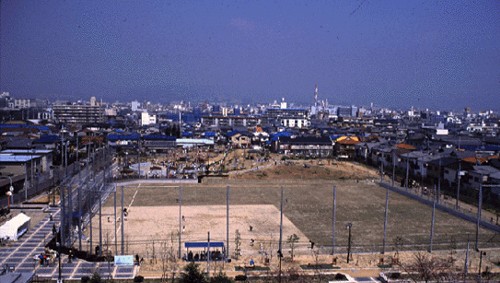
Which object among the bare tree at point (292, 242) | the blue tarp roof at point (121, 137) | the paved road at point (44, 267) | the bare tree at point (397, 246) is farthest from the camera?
the blue tarp roof at point (121, 137)

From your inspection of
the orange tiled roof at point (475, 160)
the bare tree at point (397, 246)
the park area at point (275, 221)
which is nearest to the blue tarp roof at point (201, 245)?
the park area at point (275, 221)

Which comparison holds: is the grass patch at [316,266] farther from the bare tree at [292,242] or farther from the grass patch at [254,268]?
the grass patch at [254,268]

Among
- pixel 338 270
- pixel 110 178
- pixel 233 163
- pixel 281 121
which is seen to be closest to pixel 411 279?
pixel 338 270

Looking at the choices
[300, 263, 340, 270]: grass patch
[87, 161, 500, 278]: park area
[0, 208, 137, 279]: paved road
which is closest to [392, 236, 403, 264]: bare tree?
[87, 161, 500, 278]: park area

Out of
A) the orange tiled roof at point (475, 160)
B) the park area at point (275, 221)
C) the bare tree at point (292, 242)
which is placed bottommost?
the park area at point (275, 221)

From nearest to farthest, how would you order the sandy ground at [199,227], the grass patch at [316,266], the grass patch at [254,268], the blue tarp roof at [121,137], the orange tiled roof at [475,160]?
the grass patch at [254,268], the grass patch at [316,266], the sandy ground at [199,227], the orange tiled roof at [475,160], the blue tarp roof at [121,137]

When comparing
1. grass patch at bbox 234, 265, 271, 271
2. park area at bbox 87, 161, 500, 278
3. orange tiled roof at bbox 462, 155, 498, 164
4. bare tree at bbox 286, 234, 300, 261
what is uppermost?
orange tiled roof at bbox 462, 155, 498, 164

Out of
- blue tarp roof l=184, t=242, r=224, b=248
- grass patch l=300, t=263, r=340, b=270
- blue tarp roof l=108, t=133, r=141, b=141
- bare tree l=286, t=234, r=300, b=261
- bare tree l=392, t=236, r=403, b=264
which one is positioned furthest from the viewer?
blue tarp roof l=108, t=133, r=141, b=141

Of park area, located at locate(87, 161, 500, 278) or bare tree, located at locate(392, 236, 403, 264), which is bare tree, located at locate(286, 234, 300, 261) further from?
bare tree, located at locate(392, 236, 403, 264)

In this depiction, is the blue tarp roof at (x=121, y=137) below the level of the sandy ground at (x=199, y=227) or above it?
above

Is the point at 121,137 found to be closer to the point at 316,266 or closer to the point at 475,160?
the point at 475,160
